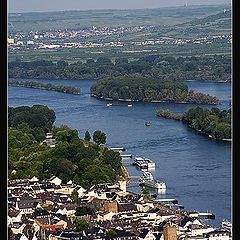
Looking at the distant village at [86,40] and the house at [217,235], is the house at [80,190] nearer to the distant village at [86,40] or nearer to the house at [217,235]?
the distant village at [86,40]

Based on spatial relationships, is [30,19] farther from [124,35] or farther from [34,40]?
[124,35]

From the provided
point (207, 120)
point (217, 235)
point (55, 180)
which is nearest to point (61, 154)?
point (55, 180)

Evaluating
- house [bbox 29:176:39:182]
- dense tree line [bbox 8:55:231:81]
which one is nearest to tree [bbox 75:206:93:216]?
house [bbox 29:176:39:182]

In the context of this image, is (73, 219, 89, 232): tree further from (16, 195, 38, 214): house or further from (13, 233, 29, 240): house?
(13, 233, 29, 240): house

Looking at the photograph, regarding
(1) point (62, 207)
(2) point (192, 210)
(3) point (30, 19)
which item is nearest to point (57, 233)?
(1) point (62, 207)

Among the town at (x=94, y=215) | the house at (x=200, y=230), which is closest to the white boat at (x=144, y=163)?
the town at (x=94, y=215)
